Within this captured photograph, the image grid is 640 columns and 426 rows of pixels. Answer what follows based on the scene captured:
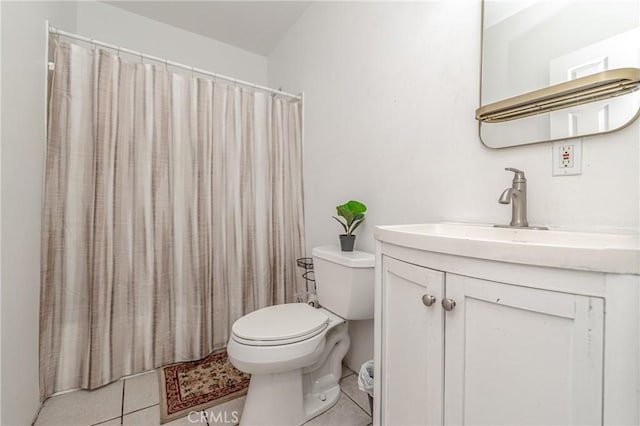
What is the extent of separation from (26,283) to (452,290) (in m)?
1.60

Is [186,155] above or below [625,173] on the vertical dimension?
above

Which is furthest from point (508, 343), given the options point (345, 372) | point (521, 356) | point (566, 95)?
point (345, 372)

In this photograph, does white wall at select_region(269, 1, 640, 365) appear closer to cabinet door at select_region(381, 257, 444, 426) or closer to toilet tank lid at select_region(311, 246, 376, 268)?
toilet tank lid at select_region(311, 246, 376, 268)

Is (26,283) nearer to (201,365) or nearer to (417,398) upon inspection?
(201,365)

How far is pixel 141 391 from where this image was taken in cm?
144

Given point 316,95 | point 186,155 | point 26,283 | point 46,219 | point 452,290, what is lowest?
point 26,283

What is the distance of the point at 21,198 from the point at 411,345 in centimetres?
152

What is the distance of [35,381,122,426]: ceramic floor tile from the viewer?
123 centimetres

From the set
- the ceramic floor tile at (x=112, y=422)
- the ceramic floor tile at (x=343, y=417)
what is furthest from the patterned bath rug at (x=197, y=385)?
the ceramic floor tile at (x=343, y=417)

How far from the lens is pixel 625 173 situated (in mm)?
733

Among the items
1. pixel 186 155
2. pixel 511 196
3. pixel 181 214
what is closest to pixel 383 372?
pixel 511 196

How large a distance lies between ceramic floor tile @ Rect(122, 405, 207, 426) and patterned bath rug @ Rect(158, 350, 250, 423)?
0.08 ft

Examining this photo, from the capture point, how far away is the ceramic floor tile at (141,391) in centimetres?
134

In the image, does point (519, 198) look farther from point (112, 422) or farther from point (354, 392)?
point (112, 422)
